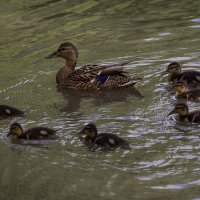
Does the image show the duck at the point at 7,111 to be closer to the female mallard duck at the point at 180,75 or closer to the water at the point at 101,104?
the water at the point at 101,104

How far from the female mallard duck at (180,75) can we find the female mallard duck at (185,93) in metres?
0.37

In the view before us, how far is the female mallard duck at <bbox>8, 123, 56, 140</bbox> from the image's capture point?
6539 millimetres

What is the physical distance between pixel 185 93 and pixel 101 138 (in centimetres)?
147

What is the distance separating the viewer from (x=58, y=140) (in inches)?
257

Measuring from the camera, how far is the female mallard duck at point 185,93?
7.32 metres

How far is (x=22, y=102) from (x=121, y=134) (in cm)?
172

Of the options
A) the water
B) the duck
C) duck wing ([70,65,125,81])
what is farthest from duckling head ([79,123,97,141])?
duck wing ([70,65,125,81])

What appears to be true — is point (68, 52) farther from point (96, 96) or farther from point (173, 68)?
point (173, 68)

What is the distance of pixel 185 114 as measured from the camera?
6711mm

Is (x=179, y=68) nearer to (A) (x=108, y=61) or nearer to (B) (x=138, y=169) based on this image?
(A) (x=108, y=61)

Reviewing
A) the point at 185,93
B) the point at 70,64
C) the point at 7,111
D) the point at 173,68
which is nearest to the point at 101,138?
the point at 7,111

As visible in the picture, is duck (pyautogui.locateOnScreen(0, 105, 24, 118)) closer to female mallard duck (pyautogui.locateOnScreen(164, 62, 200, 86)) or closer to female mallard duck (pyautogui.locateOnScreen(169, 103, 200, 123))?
female mallard duck (pyautogui.locateOnScreen(169, 103, 200, 123))

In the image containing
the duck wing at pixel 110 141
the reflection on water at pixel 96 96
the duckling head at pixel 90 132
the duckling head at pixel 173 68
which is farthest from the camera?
the duckling head at pixel 173 68

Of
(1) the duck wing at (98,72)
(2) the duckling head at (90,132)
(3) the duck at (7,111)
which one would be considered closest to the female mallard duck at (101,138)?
(2) the duckling head at (90,132)
